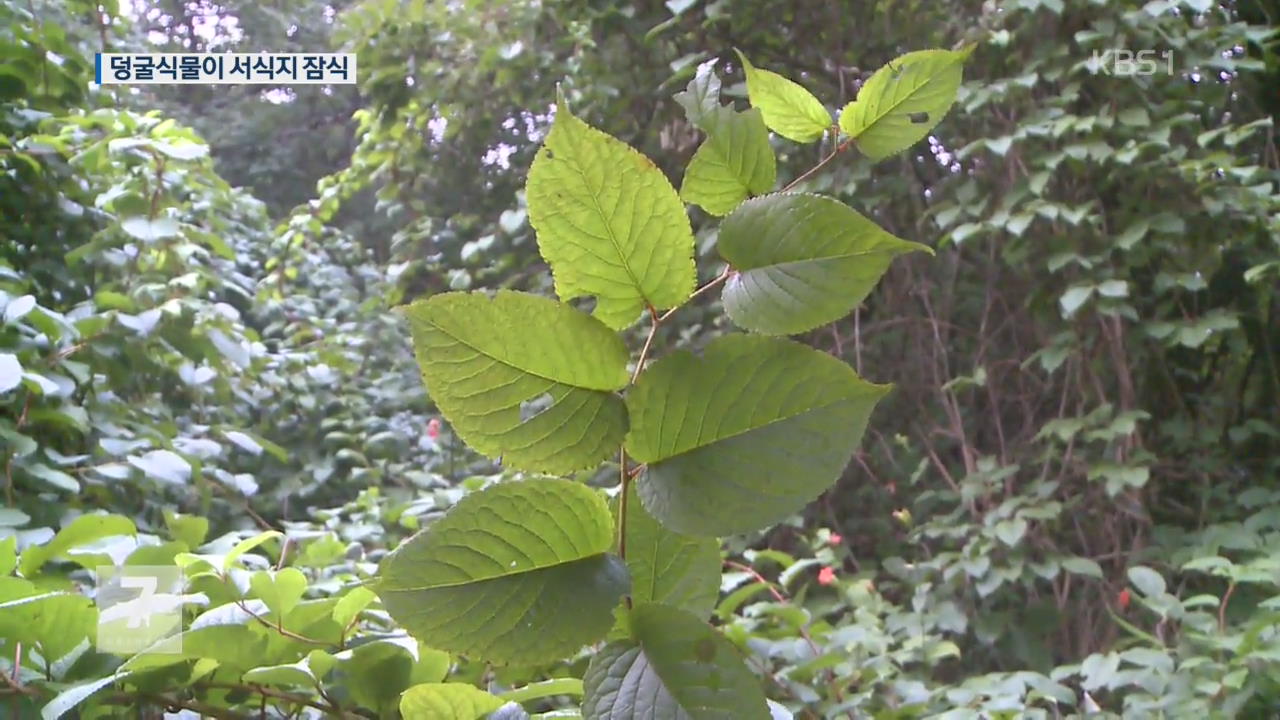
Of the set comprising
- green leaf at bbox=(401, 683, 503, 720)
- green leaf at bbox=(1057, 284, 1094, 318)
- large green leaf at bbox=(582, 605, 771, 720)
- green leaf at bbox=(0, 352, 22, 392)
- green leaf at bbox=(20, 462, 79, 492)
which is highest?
green leaf at bbox=(1057, 284, 1094, 318)

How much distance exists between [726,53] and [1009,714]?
3.90 ft

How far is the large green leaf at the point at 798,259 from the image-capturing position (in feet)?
0.71

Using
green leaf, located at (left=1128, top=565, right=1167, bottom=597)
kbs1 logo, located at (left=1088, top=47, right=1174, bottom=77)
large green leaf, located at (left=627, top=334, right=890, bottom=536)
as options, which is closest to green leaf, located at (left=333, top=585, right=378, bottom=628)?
large green leaf, located at (left=627, top=334, right=890, bottom=536)

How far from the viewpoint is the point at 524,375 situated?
204mm

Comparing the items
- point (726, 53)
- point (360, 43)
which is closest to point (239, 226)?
point (360, 43)

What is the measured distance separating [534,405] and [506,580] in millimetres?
39

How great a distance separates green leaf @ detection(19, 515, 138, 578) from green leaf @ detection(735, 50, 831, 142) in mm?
432

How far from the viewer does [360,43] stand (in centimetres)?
200

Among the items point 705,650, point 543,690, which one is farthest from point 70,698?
point 705,650

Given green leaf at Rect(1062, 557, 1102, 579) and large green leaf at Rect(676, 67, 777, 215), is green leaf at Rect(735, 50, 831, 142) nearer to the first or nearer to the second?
large green leaf at Rect(676, 67, 777, 215)

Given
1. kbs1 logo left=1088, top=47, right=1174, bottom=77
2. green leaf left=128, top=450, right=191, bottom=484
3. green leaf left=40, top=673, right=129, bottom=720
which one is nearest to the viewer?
green leaf left=40, top=673, right=129, bottom=720

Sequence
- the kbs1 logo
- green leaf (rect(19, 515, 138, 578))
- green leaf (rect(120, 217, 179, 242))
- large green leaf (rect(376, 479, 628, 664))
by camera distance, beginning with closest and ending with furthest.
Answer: large green leaf (rect(376, 479, 628, 664))
green leaf (rect(19, 515, 138, 578))
green leaf (rect(120, 217, 179, 242))
the kbs1 logo

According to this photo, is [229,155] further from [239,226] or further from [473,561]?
[473,561]

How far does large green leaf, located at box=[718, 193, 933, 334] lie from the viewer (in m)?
0.22
